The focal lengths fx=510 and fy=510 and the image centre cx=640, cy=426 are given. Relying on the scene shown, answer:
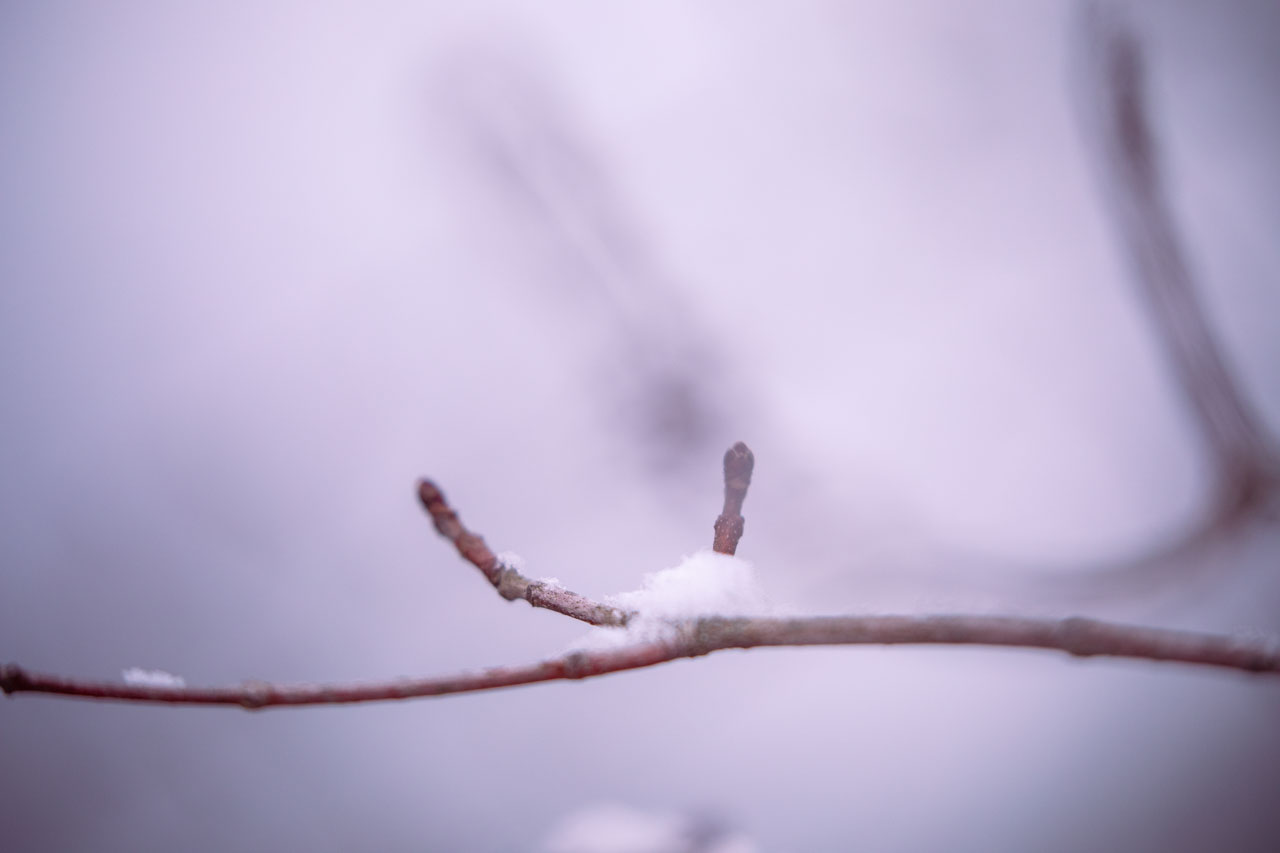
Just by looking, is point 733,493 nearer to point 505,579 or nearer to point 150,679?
point 505,579

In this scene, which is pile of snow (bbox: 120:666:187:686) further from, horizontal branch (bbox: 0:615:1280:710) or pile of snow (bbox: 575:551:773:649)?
pile of snow (bbox: 575:551:773:649)

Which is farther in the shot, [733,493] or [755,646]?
[733,493]

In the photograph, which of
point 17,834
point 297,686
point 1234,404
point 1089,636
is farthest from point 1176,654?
point 17,834

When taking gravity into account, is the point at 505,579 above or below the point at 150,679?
above

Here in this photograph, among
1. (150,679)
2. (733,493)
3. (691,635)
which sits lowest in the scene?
(150,679)

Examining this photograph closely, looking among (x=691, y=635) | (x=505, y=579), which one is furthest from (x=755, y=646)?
(x=505, y=579)

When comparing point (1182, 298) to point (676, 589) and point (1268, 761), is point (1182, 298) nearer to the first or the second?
point (676, 589)
